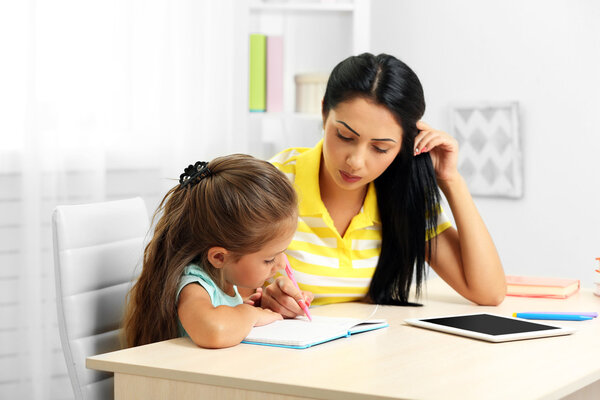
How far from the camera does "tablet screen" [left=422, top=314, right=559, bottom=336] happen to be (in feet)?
5.12

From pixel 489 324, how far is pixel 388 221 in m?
0.44

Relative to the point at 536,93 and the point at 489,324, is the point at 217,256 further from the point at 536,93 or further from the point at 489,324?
the point at 536,93

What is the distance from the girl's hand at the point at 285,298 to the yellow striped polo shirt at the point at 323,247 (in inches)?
8.6

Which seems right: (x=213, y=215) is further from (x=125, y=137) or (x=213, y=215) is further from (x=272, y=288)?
(x=125, y=137)

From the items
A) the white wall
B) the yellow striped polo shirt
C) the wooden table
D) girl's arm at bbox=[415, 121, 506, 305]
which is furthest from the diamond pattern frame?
the wooden table

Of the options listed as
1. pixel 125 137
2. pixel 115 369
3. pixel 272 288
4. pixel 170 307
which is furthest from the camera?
pixel 125 137

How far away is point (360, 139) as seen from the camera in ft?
5.67

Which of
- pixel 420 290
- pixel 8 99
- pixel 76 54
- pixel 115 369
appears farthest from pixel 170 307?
pixel 76 54

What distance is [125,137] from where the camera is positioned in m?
2.81

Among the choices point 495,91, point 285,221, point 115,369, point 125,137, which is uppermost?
point 495,91

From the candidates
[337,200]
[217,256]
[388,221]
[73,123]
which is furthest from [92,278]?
[73,123]

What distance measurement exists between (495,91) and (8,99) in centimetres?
210

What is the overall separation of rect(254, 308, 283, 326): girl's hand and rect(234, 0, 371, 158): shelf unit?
60.2 inches

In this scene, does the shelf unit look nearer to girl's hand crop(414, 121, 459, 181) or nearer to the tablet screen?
girl's hand crop(414, 121, 459, 181)
